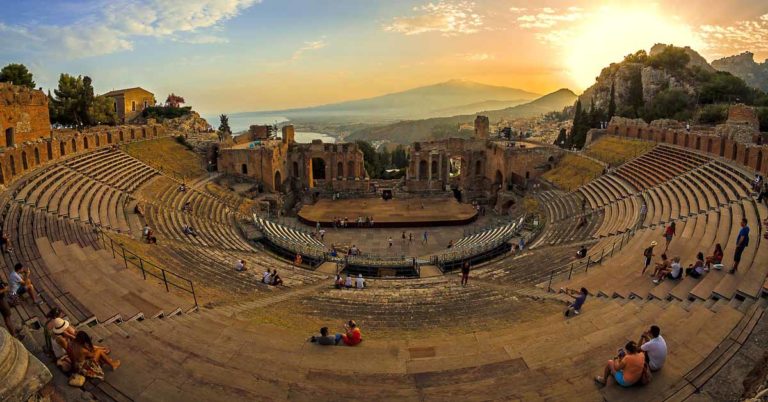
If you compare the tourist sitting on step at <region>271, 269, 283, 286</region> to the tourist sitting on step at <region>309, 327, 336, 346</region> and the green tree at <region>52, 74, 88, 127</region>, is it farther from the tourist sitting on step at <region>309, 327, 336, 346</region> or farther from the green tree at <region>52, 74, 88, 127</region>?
the green tree at <region>52, 74, 88, 127</region>

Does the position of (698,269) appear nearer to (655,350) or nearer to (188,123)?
(655,350)

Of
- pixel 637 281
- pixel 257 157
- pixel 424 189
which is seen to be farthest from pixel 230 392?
pixel 424 189

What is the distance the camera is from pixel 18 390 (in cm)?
495

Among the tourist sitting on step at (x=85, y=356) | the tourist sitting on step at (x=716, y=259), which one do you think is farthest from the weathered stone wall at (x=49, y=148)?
the tourist sitting on step at (x=716, y=259)

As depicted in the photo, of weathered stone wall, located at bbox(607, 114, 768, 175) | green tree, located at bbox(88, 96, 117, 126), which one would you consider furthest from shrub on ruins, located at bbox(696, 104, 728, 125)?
green tree, located at bbox(88, 96, 117, 126)

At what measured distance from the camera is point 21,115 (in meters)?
27.5

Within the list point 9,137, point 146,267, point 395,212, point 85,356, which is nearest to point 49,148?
point 9,137

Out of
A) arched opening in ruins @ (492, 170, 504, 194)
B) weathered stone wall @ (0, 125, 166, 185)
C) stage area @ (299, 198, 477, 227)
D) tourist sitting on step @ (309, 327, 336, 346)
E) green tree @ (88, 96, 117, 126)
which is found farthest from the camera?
green tree @ (88, 96, 117, 126)

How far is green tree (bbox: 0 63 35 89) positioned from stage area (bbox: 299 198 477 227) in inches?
1100

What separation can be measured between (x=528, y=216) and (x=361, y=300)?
19418mm

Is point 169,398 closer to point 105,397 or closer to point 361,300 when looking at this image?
point 105,397

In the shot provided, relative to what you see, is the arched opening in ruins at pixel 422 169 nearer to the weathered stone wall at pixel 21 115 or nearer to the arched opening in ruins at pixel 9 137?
the weathered stone wall at pixel 21 115

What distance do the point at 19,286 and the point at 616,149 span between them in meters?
38.1

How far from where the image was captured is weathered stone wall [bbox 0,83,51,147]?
85.5ft
